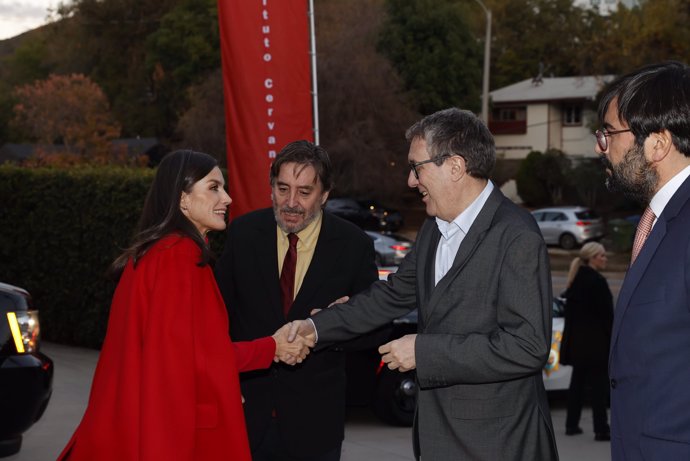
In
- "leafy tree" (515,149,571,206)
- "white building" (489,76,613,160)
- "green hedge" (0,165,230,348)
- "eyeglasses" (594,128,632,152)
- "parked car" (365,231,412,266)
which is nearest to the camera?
"eyeglasses" (594,128,632,152)

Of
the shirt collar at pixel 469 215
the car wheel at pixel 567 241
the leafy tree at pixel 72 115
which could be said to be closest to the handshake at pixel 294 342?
the shirt collar at pixel 469 215

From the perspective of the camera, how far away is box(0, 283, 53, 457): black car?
674cm

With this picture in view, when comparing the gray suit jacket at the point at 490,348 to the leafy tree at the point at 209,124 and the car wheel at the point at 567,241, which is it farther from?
the leafy tree at the point at 209,124

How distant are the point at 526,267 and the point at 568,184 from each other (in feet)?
142

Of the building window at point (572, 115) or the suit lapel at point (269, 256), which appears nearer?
the suit lapel at point (269, 256)

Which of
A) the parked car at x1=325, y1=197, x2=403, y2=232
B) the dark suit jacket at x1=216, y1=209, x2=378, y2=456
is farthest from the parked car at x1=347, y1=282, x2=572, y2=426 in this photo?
the parked car at x1=325, y1=197, x2=403, y2=232

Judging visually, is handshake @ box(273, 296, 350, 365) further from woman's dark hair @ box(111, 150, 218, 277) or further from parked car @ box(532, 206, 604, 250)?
parked car @ box(532, 206, 604, 250)

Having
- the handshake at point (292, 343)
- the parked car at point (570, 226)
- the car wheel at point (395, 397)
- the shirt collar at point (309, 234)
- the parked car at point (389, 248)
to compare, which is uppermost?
the shirt collar at point (309, 234)

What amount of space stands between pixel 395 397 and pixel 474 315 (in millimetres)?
5763

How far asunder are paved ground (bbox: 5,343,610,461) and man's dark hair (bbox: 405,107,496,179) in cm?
487

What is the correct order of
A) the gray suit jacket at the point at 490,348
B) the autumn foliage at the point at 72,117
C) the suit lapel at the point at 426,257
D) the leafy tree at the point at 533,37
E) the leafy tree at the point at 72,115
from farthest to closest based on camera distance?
the leafy tree at the point at 533,37 → the leafy tree at the point at 72,115 → the autumn foliage at the point at 72,117 → the suit lapel at the point at 426,257 → the gray suit jacket at the point at 490,348

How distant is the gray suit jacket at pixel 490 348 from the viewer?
3547 millimetres

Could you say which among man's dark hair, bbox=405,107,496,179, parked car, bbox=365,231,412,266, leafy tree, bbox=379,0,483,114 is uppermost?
leafy tree, bbox=379,0,483,114

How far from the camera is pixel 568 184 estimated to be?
150ft
